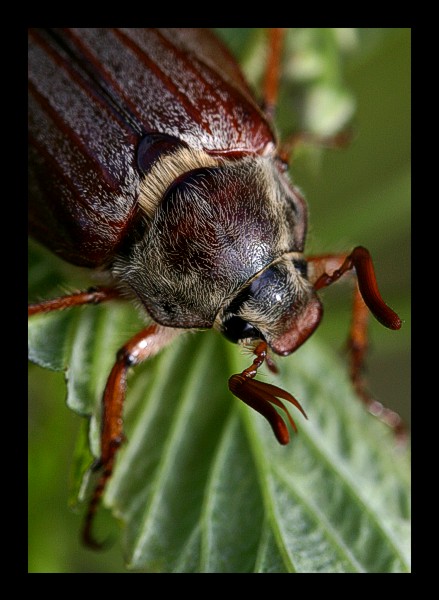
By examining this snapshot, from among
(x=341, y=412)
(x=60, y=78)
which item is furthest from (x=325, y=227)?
(x=60, y=78)

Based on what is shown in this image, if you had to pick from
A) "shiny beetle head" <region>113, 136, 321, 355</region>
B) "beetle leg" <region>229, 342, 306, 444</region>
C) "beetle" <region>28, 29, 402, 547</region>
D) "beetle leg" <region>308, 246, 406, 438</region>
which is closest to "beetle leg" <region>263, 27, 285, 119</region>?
"beetle" <region>28, 29, 402, 547</region>

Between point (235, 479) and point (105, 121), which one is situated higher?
point (105, 121)

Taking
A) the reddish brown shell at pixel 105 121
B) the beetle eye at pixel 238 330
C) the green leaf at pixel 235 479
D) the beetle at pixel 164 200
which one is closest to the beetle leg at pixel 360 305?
the beetle at pixel 164 200

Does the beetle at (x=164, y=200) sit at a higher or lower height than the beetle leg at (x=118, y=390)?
higher

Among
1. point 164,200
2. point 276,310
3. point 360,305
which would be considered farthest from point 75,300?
point 360,305

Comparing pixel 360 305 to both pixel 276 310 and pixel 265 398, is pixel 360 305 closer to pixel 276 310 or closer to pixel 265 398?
pixel 276 310

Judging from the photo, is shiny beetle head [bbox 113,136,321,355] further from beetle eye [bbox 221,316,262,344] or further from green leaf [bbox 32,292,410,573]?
green leaf [bbox 32,292,410,573]

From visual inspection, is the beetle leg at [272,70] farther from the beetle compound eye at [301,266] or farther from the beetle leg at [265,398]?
the beetle leg at [265,398]
